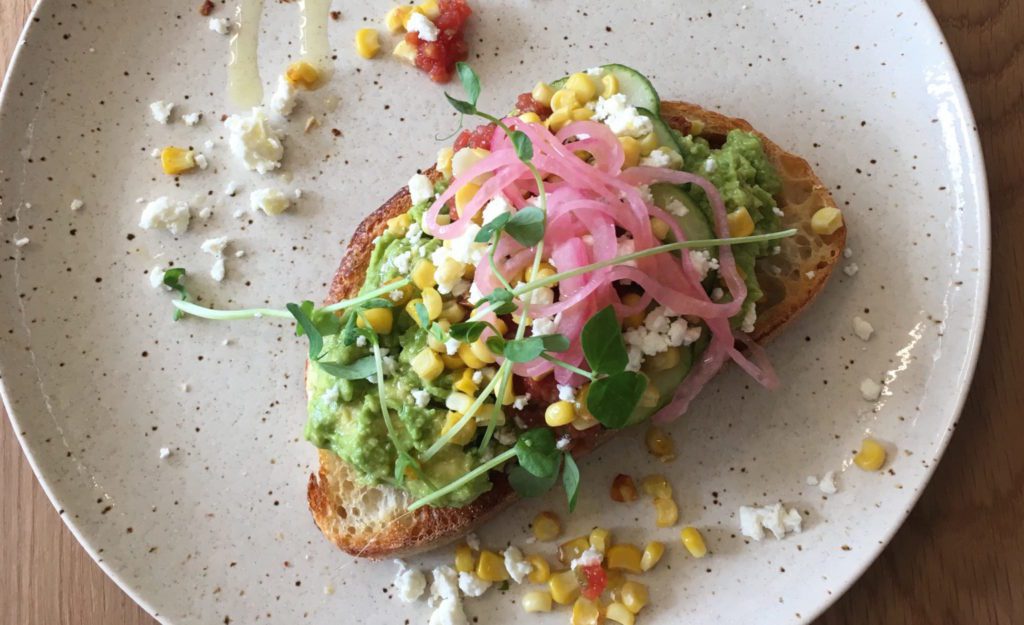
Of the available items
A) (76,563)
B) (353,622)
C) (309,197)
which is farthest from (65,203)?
(353,622)

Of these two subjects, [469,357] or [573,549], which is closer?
[469,357]

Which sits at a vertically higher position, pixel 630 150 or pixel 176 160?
pixel 630 150

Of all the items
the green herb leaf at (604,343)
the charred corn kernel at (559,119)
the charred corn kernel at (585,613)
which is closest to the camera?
the green herb leaf at (604,343)

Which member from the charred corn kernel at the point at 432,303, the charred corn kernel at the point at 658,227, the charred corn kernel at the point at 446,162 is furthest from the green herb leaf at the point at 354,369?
the charred corn kernel at the point at 658,227

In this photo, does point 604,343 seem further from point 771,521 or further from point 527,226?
point 771,521

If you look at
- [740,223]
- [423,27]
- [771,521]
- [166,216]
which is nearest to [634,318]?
[740,223]

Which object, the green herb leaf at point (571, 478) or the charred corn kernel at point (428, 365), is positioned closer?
the charred corn kernel at point (428, 365)

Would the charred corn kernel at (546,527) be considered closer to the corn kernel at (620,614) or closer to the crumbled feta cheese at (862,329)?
the corn kernel at (620,614)
